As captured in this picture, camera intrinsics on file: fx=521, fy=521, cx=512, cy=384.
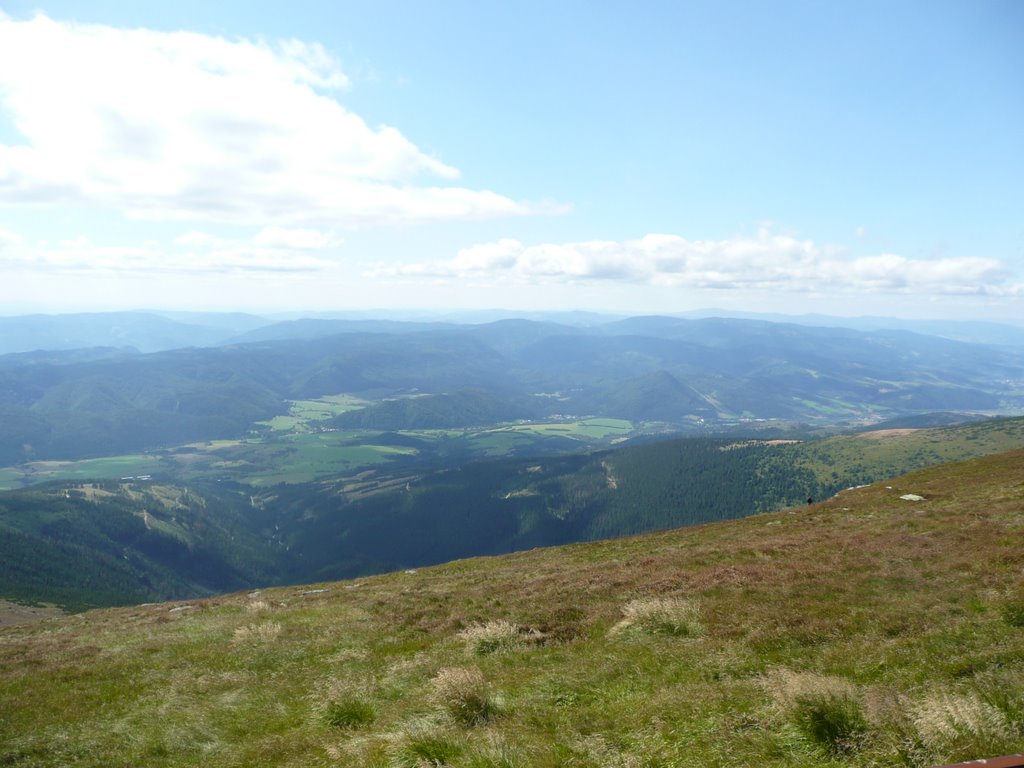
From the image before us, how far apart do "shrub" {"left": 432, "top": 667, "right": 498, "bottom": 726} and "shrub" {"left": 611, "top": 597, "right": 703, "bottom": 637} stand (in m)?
6.70

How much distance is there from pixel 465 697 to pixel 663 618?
325 inches

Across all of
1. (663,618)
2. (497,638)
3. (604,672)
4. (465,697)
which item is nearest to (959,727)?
(604,672)

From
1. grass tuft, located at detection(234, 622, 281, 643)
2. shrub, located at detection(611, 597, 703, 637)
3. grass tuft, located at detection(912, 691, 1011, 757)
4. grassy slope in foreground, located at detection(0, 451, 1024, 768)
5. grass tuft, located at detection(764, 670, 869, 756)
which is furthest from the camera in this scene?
grass tuft, located at detection(234, 622, 281, 643)

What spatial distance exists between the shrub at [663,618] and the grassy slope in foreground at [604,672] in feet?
0.23

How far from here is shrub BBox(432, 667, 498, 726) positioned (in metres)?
12.4

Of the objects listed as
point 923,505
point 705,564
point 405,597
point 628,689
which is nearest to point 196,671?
point 405,597

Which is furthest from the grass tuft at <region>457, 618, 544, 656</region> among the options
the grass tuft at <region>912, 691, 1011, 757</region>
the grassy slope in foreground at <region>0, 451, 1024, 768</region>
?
the grass tuft at <region>912, 691, 1011, 757</region>

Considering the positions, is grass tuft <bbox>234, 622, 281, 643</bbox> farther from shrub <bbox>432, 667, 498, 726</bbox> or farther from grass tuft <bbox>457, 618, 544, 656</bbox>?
shrub <bbox>432, 667, 498, 726</bbox>

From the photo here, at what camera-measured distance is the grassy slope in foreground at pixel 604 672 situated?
9.88 meters

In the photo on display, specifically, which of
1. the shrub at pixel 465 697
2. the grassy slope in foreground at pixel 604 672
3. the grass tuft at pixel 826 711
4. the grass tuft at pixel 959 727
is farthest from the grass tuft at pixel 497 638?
the grass tuft at pixel 959 727

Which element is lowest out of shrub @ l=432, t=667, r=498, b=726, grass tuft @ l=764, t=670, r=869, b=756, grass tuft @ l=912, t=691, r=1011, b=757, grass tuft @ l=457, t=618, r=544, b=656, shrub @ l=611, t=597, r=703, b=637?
grass tuft @ l=457, t=618, r=544, b=656

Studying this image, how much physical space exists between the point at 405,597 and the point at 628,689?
20.3m

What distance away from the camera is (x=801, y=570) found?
22797 mm

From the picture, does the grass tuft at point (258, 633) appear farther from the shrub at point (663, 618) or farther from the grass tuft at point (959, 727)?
the grass tuft at point (959, 727)
